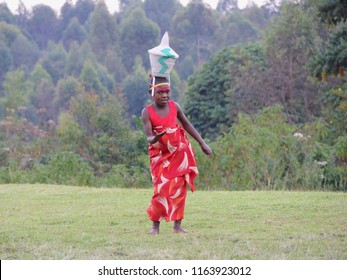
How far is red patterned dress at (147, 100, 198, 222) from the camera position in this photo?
29.0 ft

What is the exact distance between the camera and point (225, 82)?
43.3m

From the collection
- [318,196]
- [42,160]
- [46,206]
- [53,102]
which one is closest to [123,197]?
[46,206]

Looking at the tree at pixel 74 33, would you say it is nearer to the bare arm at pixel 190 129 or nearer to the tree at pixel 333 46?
the tree at pixel 333 46

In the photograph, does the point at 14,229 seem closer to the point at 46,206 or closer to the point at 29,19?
the point at 46,206

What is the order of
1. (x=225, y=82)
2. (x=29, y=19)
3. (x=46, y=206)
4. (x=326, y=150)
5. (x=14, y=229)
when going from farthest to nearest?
1. (x=29, y=19)
2. (x=225, y=82)
3. (x=326, y=150)
4. (x=46, y=206)
5. (x=14, y=229)

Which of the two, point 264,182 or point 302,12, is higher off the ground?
point 302,12

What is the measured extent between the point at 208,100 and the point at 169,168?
34056 mm

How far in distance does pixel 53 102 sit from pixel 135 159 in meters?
60.4

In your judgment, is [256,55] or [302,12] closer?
[302,12]

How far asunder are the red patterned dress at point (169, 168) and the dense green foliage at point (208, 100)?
3.29 m

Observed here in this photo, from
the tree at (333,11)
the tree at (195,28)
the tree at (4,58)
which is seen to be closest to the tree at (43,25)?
the tree at (4,58)

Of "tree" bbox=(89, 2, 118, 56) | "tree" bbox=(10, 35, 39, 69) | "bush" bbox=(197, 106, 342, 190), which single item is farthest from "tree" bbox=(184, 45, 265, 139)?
"tree" bbox=(10, 35, 39, 69)

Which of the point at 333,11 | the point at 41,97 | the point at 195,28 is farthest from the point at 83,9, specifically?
the point at 333,11

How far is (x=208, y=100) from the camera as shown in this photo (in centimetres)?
4281
